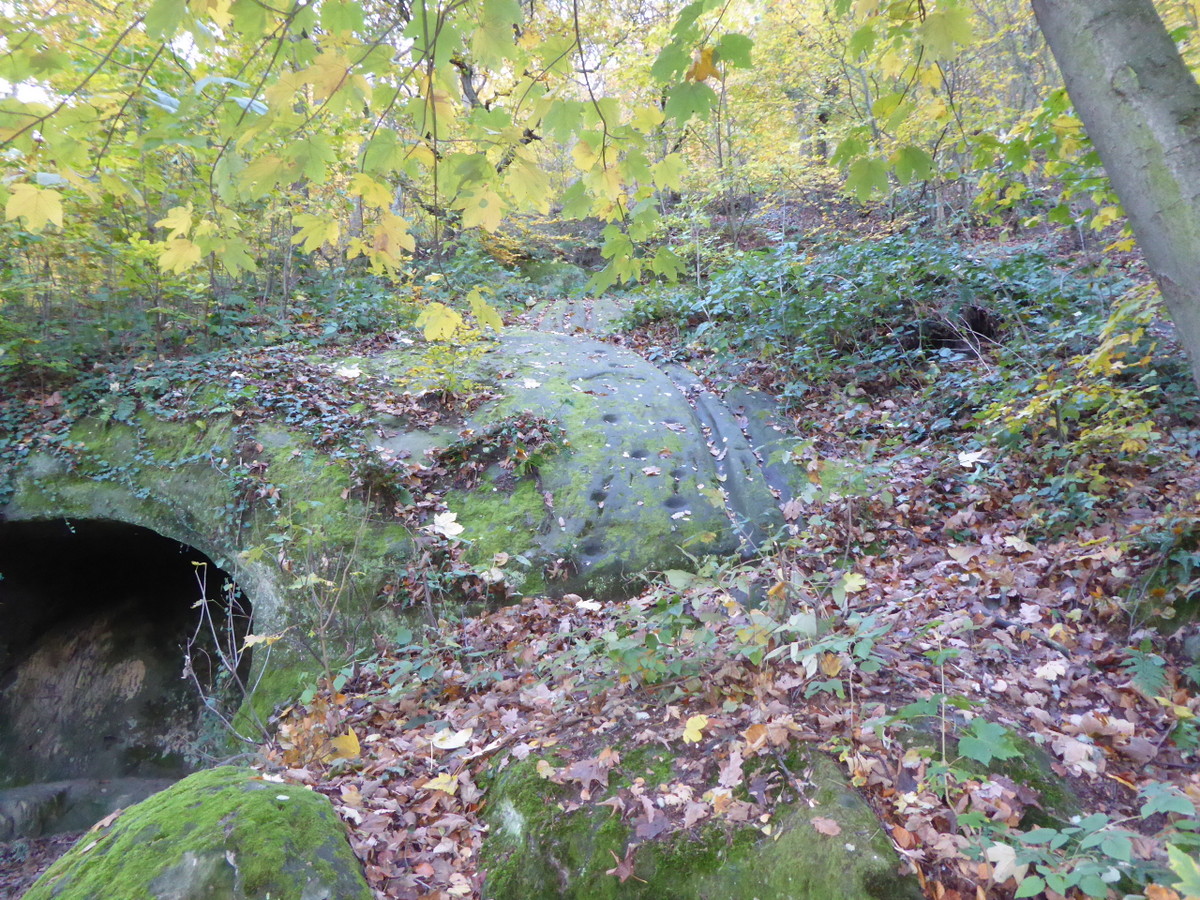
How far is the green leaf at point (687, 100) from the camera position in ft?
6.27

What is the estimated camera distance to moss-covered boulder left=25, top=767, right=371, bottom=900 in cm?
196

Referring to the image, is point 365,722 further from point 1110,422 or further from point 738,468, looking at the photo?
point 1110,422

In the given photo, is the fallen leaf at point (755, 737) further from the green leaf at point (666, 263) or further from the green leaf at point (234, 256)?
the green leaf at point (234, 256)

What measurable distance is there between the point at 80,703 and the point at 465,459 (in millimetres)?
5527

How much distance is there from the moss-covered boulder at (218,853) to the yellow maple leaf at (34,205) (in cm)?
200

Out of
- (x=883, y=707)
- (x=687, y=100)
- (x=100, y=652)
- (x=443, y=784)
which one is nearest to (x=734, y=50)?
(x=687, y=100)

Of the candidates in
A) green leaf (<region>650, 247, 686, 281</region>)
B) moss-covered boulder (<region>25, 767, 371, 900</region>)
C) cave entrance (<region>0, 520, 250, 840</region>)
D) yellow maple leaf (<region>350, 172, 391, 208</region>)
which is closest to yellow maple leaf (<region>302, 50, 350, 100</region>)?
yellow maple leaf (<region>350, 172, 391, 208</region>)

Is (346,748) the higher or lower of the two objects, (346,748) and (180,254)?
the lower

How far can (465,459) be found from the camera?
6125mm

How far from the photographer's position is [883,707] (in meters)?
2.43

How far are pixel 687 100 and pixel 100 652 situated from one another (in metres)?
9.05

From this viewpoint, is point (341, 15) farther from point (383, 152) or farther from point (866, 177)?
point (866, 177)

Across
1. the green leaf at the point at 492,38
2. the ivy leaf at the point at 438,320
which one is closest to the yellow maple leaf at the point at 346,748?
the ivy leaf at the point at 438,320

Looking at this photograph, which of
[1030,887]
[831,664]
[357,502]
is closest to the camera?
[1030,887]
